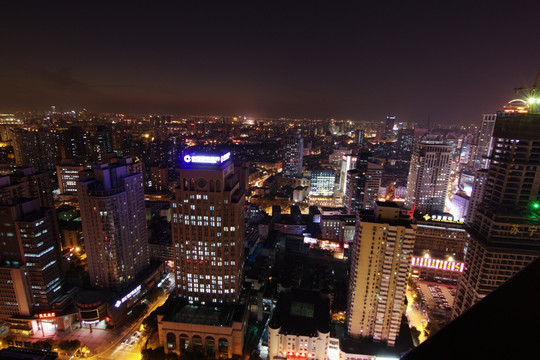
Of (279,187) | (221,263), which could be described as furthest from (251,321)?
(279,187)

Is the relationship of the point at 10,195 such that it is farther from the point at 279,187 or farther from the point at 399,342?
the point at 279,187

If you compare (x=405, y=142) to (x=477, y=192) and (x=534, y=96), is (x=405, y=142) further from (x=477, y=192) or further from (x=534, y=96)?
(x=534, y=96)

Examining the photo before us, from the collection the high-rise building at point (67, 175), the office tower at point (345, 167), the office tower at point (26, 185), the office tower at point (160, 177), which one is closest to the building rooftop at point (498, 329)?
the office tower at point (26, 185)

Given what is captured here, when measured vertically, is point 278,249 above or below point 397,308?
below

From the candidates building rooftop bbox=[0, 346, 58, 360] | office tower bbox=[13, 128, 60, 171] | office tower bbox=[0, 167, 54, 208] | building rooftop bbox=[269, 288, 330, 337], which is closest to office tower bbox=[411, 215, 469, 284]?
building rooftop bbox=[269, 288, 330, 337]

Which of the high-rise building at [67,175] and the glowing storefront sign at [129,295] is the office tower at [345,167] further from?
the high-rise building at [67,175]

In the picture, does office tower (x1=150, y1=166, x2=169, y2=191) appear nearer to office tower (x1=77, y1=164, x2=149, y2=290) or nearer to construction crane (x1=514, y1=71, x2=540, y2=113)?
office tower (x1=77, y1=164, x2=149, y2=290)
